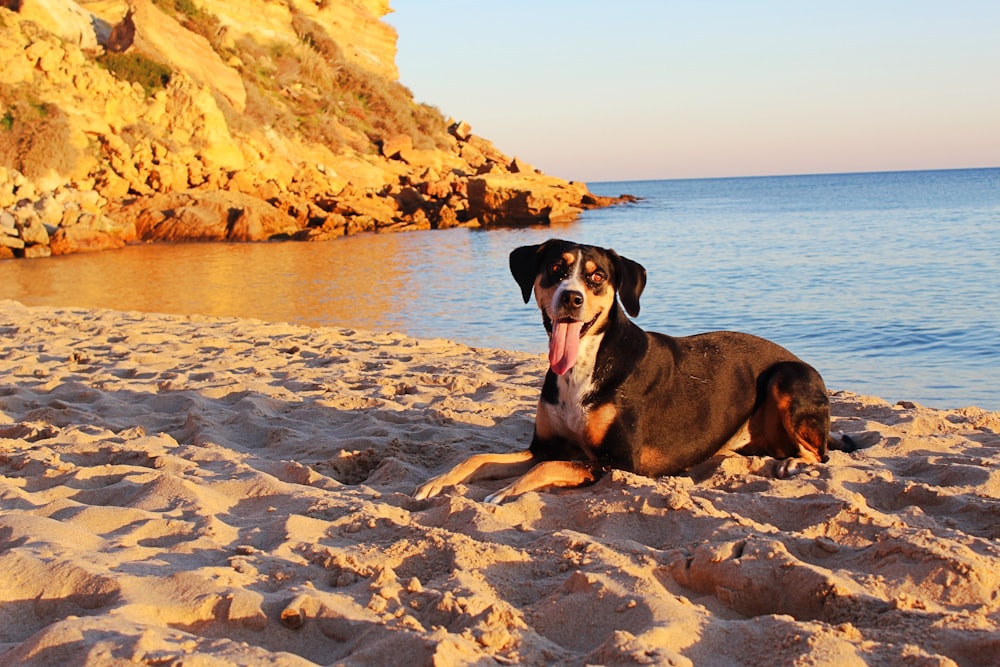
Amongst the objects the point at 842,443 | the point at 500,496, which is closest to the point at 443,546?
the point at 500,496

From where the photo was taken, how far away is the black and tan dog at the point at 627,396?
4.61 m

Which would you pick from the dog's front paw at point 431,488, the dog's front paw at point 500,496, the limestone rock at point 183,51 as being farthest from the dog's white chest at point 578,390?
the limestone rock at point 183,51

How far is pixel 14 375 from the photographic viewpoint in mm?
7324

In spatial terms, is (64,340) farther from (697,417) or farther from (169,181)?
(169,181)

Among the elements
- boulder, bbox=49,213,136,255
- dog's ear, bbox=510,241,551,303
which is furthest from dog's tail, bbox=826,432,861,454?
boulder, bbox=49,213,136,255

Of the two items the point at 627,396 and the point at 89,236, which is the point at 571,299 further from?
the point at 89,236

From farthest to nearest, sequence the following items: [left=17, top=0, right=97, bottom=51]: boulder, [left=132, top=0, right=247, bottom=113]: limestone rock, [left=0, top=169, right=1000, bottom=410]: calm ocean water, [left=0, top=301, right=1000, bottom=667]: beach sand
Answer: [left=132, top=0, right=247, bottom=113]: limestone rock, [left=17, top=0, right=97, bottom=51]: boulder, [left=0, top=169, right=1000, bottom=410]: calm ocean water, [left=0, top=301, right=1000, bottom=667]: beach sand

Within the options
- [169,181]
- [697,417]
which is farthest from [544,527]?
[169,181]

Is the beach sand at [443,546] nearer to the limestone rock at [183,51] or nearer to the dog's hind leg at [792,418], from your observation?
the dog's hind leg at [792,418]

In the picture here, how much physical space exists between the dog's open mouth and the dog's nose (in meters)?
0.11

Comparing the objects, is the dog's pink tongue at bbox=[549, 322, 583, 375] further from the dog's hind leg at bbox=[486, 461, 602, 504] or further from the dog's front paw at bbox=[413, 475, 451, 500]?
the dog's front paw at bbox=[413, 475, 451, 500]

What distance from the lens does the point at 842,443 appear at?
5441mm

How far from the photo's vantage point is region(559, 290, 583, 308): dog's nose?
14.7 feet

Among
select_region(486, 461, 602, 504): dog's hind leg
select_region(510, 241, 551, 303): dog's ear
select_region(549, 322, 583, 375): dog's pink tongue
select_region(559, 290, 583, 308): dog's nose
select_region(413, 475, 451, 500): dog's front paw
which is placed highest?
select_region(510, 241, 551, 303): dog's ear
